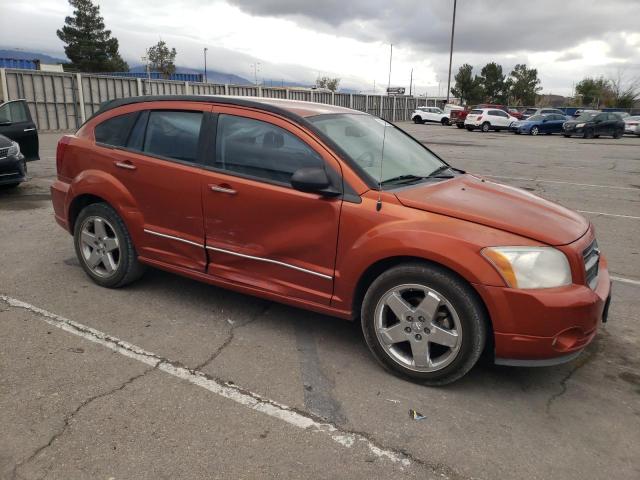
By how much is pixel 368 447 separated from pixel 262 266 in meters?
1.47

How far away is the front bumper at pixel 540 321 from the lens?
9.21 feet

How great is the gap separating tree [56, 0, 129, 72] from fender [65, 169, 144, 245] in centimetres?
7321

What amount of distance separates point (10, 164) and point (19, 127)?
1.66 meters

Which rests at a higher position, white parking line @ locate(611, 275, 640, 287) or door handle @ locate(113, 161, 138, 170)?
door handle @ locate(113, 161, 138, 170)

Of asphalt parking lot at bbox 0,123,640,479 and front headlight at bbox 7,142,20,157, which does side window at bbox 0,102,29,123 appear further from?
asphalt parking lot at bbox 0,123,640,479

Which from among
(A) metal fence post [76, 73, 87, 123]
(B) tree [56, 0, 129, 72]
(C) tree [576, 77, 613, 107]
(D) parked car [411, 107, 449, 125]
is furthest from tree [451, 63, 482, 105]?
(A) metal fence post [76, 73, 87, 123]

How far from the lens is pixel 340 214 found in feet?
10.7

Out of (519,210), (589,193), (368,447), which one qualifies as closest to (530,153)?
(589,193)

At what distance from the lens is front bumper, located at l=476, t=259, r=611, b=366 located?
2.81 meters

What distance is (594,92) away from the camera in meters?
67.3

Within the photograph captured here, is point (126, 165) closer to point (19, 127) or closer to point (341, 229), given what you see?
point (341, 229)

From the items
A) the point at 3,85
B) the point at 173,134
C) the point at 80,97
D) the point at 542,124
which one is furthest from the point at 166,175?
the point at 542,124

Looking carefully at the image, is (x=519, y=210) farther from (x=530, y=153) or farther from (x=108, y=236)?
(x=530, y=153)

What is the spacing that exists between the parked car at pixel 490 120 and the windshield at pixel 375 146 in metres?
31.8
